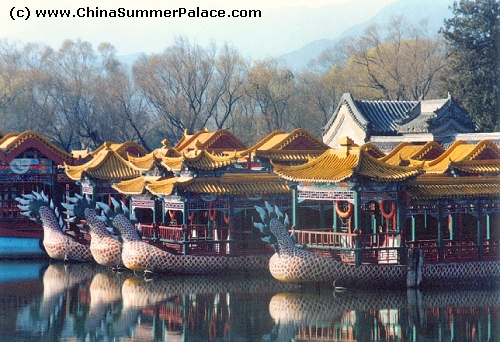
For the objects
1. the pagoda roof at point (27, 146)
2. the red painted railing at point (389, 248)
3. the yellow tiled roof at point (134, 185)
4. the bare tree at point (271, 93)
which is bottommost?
the red painted railing at point (389, 248)

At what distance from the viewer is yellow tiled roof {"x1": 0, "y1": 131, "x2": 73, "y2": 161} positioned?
38.1 meters

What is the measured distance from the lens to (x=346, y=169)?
27531 millimetres

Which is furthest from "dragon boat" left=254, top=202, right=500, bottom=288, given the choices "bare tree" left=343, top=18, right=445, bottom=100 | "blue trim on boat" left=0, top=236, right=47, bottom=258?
"bare tree" left=343, top=18, right=445, bottom=100

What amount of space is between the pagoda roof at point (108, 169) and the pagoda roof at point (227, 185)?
14.1 ft

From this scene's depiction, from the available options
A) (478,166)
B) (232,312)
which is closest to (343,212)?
(232,312)

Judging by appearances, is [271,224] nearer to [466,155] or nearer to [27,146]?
[466,155]

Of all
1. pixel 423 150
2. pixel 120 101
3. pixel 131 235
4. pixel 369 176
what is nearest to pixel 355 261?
pixel 369 176

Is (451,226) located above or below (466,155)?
below

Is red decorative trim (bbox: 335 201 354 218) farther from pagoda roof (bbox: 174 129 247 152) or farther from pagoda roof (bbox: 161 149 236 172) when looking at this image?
pagoda roof (bbox: 174 129 247 152)

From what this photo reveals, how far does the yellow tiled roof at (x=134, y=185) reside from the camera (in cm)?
3275

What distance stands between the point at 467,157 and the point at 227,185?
729 centimetres

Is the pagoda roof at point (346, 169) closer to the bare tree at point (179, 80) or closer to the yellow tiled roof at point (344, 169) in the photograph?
the yellow tiled roof at point (344, 169)

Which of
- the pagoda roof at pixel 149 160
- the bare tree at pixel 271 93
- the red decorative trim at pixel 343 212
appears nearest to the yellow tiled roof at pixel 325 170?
the red decorative trim at pixel 343 212

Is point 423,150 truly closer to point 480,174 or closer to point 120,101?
point 480,174
